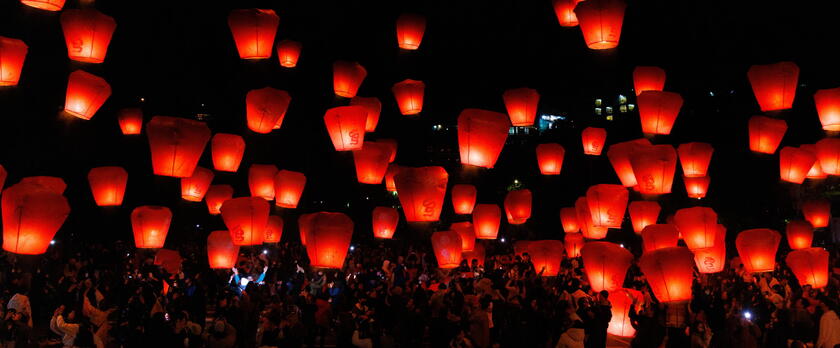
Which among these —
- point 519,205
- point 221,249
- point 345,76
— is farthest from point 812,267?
point 221,249

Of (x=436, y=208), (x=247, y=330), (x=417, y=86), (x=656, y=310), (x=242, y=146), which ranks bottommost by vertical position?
(x=247, y=330)

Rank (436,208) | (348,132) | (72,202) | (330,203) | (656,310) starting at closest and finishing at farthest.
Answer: (656,310), (436,208), (348,132), (72,202), (330,203)

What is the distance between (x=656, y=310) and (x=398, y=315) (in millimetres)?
3307

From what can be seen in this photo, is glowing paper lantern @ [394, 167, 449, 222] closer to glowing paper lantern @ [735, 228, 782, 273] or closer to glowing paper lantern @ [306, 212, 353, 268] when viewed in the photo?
glowing paper lantern @ [306, 212, 353, 268]

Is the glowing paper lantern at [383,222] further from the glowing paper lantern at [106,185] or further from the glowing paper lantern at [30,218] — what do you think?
the glowing paper lantern at [30,218]

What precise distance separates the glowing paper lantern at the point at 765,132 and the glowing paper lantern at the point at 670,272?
501cm

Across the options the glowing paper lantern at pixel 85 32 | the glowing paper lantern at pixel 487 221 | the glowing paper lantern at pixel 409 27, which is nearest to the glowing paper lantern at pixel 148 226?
the glowing paper lantern at pixel 85 32

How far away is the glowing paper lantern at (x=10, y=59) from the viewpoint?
949 cm

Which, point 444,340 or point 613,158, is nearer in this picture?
point 444,340

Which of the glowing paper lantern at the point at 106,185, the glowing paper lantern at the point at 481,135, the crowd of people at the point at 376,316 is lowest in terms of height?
the crowd of people at the point at 376,316

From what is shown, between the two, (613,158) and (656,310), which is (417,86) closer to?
(613,158)

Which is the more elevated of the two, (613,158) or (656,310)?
(613,158)

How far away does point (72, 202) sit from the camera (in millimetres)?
19594

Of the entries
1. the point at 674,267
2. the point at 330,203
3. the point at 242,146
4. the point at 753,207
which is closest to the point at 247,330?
the point at 242,146
